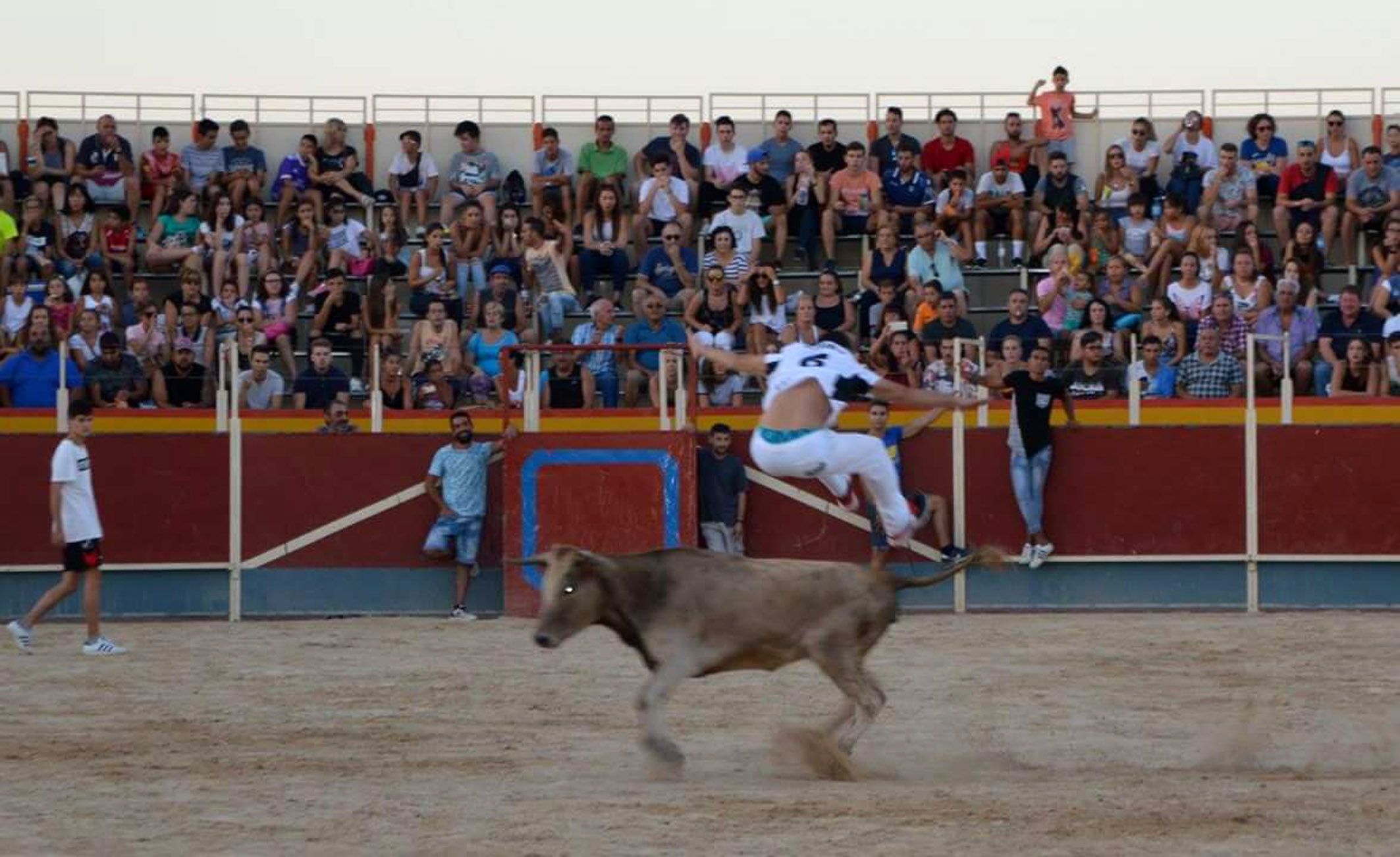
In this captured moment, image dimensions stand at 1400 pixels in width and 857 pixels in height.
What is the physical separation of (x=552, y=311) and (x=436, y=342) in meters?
1.24

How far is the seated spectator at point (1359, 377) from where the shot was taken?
1791cm

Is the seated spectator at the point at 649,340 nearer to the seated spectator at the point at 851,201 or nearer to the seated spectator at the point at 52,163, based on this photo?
the seated spectator at the point at 851,201

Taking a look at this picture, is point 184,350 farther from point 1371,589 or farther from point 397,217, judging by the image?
point 1371,589

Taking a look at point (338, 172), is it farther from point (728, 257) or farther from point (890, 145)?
point (890, 145)

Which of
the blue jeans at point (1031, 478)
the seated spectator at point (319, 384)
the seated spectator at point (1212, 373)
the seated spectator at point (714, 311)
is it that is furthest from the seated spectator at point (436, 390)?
the seated spectator at point (1212, 373)

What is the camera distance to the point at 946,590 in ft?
59.4

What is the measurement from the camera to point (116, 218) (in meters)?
20.5

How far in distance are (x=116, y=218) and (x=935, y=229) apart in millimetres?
7575

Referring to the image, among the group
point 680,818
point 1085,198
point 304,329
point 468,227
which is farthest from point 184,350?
point 680,818

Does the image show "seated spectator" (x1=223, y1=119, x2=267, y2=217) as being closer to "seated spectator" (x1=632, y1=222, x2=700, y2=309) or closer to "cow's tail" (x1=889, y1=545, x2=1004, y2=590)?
"seated spectator" (x1=632, y1=222, x2=700, y2=309)

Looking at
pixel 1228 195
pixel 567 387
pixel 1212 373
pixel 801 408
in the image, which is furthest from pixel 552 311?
pixel 801 408

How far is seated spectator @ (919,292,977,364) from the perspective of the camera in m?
17.8

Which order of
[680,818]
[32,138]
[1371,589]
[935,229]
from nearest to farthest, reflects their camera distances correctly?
[680,818], [1371,589], [935,229], [32,138]

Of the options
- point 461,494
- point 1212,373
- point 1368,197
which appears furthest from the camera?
point 1368,197
